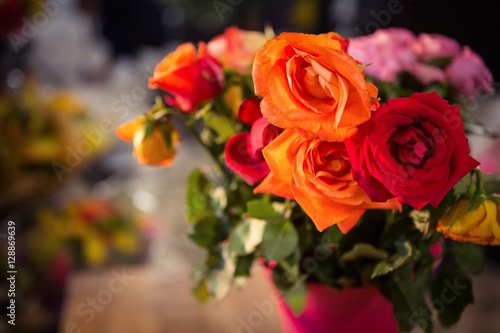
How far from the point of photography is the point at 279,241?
50cm

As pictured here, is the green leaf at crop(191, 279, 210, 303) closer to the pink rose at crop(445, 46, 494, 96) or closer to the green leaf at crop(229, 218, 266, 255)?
the green leaf at crop(229, 218, 266, 255)

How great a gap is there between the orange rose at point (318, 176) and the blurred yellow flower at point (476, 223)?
7 cm

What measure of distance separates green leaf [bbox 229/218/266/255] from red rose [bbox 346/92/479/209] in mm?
160

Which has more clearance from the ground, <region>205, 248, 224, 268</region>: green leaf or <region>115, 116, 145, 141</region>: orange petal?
<region>115, 116, 145, 141</region>: orange petal

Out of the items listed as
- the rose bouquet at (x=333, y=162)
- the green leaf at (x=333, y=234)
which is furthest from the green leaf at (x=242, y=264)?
the green leaf at (x=333, y=234)

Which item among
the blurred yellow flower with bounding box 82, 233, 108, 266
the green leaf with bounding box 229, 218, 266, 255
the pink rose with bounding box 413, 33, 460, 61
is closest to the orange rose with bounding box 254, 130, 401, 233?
the green leaf with bounding box 229, 218, 266, 255

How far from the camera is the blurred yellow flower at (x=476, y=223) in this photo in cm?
42

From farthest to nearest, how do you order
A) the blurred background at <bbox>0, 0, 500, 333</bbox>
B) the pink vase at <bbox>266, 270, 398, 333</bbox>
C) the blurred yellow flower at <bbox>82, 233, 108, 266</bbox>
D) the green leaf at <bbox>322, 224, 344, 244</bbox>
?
the blurred yellow flower at <bbox>82, 233, 108, 266</bbox>
the blurred background at <bbox>0, 0, 500, 333</bbox>
the pink vase at <bbox>266, 270, 398, 333</bbox>
the green leaf at <bbox>322, 224, 344, 244</bbox>

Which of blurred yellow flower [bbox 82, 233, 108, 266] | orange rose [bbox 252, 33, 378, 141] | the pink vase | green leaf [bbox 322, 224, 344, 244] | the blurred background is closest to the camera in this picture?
orange rose [bbox 252, 33, 378, 141]

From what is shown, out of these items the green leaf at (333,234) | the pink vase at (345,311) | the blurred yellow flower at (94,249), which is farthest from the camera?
the blurred yellow flower at (94,249)

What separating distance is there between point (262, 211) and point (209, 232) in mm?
109

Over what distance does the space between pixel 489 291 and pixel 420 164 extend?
35.5 inches

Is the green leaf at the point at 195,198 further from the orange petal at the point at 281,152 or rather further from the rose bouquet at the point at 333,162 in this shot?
the orange petal at the point at 281,152

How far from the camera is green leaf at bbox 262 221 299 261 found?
1.63 ft
